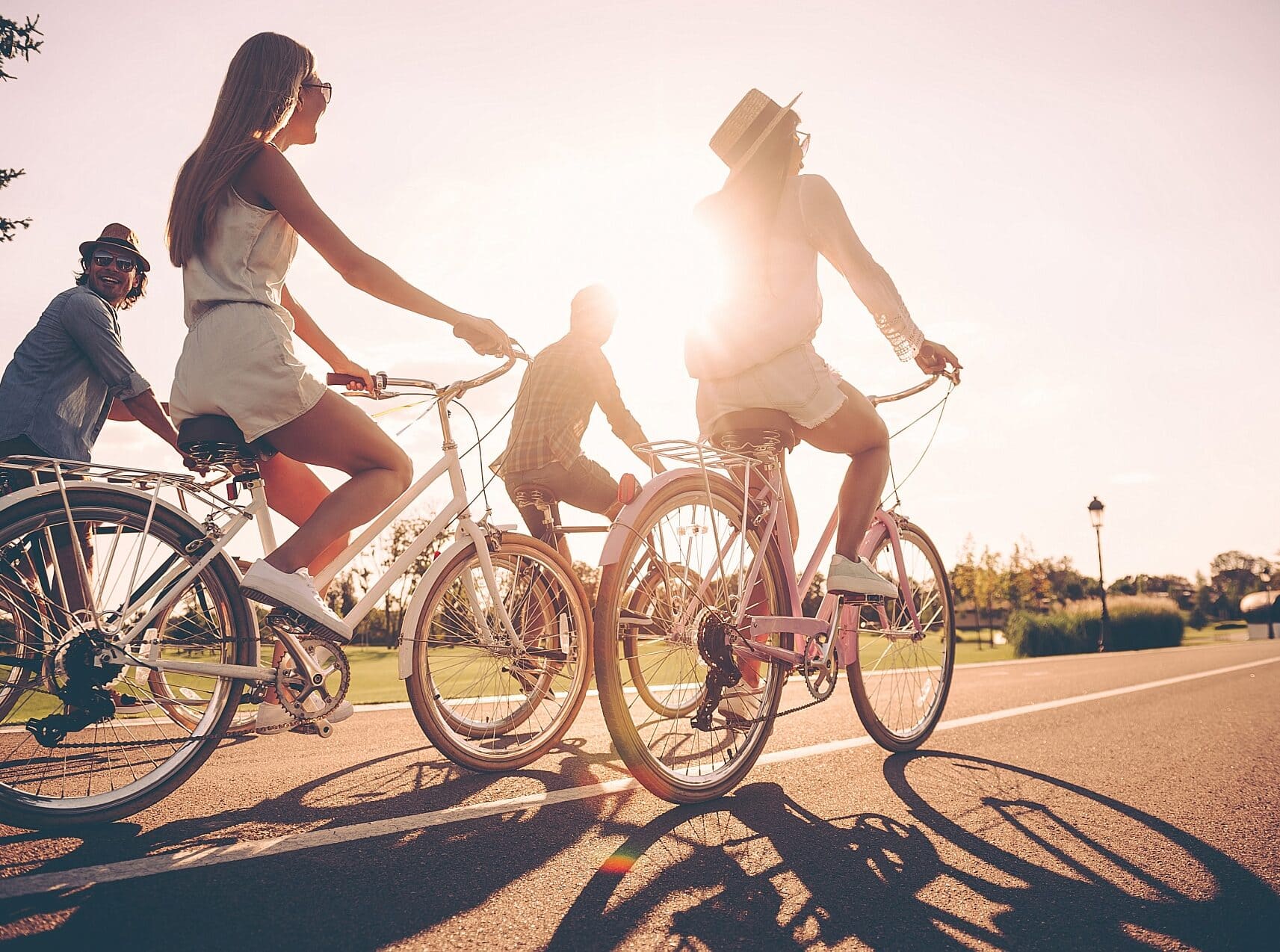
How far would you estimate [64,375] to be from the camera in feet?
12.4

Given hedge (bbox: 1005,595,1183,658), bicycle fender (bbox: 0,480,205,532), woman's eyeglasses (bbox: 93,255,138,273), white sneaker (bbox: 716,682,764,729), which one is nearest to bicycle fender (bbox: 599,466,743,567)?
white sneaker (bbox: 716,682,764,729)

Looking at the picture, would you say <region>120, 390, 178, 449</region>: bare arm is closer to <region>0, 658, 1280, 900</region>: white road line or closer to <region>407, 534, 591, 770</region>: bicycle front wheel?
<region>407, 534, 591, 770</region>: bicycle front wheel

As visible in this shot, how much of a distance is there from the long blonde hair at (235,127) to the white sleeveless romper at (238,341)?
0.16ft

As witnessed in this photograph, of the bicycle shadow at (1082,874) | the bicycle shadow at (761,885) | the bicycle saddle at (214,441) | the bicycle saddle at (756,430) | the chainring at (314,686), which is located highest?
the bicycle saddle at (756,430)

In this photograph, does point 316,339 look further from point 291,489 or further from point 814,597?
point 814,597

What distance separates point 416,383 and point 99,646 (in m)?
1.42

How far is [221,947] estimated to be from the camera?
156cm

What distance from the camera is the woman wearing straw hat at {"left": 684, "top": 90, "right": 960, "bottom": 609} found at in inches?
135

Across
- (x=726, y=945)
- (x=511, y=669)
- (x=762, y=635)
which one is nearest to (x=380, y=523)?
(x=511, y=669)

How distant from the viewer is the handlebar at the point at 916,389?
400 cm

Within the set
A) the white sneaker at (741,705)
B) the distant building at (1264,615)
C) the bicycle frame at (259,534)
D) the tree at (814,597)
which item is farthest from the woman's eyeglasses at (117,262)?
the distant building at (1264,615)

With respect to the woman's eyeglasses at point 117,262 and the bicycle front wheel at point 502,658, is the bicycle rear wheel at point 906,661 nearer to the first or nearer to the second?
the bicycle front wheel at point 502,658

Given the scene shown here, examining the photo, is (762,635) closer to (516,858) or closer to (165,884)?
(516,858)

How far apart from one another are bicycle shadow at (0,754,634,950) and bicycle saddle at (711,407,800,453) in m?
1.59
